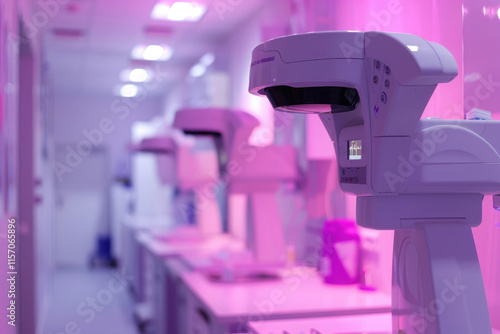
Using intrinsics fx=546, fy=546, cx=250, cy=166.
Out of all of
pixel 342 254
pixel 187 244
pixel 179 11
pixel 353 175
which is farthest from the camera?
pixel 179 11

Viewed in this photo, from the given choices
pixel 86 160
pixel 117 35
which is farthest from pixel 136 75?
pixel 86 160

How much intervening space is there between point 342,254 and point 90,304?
4392mm

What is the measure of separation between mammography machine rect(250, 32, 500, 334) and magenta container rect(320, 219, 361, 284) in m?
1.28

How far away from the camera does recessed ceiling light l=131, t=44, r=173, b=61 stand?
5.63 metres

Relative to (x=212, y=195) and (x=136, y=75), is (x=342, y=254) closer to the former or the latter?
(x=212, y=195)

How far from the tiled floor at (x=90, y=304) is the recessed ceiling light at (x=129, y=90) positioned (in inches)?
109

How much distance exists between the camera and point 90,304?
6.21 m

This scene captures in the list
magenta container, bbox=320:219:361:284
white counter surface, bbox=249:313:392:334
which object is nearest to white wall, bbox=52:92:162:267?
magenta container, bbox=320:219:361:284

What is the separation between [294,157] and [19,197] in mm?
2190

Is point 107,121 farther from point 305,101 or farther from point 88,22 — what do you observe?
point 305,101

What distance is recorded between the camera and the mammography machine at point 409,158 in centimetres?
121

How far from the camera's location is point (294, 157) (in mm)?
3041

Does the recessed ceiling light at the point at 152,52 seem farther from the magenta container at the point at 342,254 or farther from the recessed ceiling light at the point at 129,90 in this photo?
the magenta container at the point at 342,254

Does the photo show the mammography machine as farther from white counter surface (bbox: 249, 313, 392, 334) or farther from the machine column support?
white counter surface (bbox: 249, 313, 392, 334)
